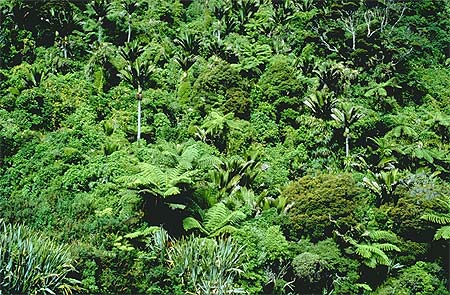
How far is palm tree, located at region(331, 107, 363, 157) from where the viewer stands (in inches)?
742

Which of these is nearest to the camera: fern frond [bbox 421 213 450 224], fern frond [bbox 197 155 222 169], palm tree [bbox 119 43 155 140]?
fern frond [bbox 421 213 450 224]

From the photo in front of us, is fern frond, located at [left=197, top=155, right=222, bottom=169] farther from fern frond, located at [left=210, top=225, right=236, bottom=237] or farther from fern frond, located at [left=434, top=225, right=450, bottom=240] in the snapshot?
fern frond, located at [left=434, top=225, right=450, bottom=240]

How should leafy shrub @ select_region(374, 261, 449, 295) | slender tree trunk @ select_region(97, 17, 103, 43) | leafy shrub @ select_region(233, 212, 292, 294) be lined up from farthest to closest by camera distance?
slender tree trunk @ select_region(97, 17, 103, 43) < leafy shrub @ select_region(374, 261, 449, 295) < leafy shrub @ select_region(233, 212, 292, 294)

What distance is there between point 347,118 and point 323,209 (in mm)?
5924

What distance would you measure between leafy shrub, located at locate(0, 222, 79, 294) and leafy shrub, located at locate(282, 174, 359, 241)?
246 inches

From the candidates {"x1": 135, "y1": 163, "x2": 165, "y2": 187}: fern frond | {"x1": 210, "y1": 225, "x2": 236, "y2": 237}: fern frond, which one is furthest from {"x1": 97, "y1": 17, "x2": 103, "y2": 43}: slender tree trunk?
{"x1": 210, "y1": 225, "x2": 236, "y2": 237}: fern frond

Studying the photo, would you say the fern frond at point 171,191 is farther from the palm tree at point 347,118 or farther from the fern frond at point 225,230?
the palm tree at point 347,118

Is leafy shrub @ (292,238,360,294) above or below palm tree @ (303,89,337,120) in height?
below

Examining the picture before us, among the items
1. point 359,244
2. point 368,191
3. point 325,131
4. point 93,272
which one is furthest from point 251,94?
point 93,272

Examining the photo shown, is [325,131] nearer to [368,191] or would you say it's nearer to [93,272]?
[368,191]

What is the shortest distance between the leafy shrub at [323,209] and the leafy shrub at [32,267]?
6.25 meters

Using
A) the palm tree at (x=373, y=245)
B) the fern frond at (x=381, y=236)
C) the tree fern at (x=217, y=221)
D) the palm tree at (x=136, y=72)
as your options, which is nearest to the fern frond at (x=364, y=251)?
the palm tree at (x=373, y=245)

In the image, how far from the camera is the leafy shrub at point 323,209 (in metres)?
13.9

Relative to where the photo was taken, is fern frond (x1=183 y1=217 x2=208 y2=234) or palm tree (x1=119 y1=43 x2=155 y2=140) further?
palm tree (x1=119 y1=43 x2=155 y2=140)
